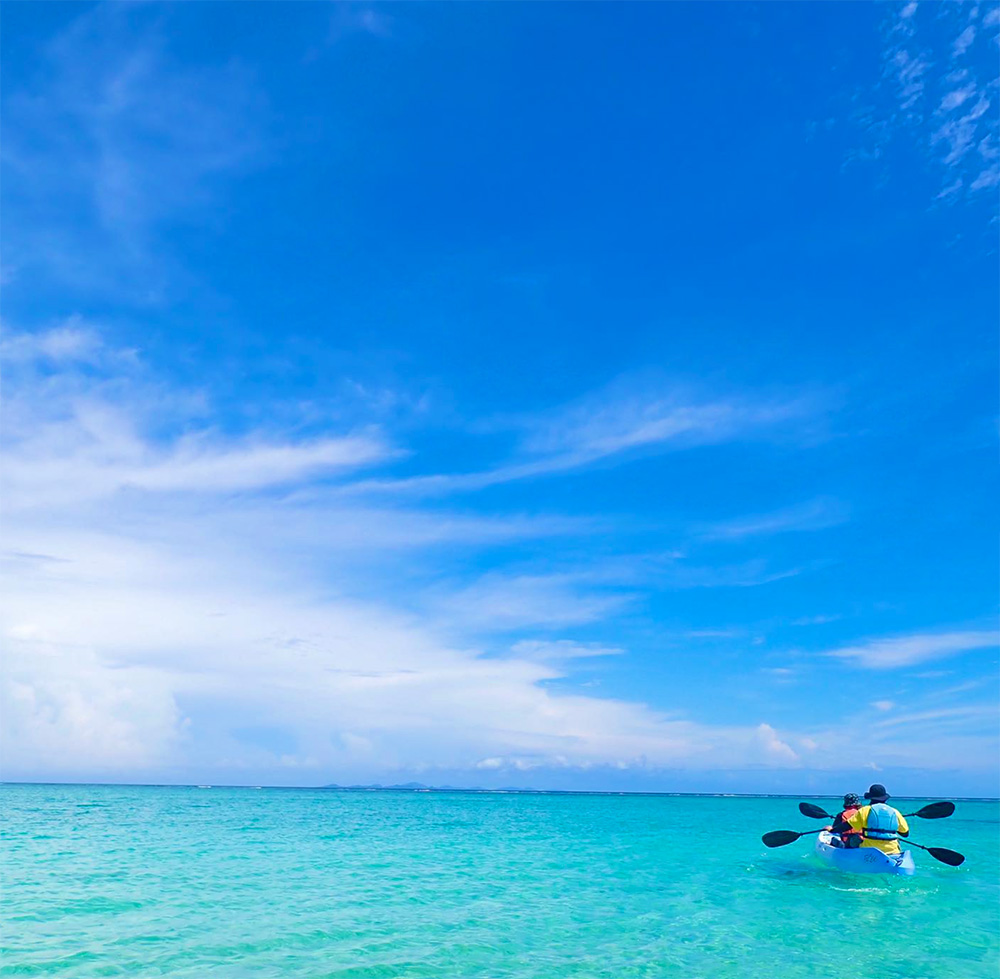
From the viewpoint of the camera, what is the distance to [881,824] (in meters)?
22.4

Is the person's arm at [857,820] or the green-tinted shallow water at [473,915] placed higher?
the person's arm at [857,820]

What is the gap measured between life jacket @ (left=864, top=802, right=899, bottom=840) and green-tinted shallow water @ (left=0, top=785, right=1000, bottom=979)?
1382 mm

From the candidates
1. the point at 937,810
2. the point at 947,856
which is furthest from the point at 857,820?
the point at 937,810

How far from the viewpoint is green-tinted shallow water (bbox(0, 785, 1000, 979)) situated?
12977 millimetres

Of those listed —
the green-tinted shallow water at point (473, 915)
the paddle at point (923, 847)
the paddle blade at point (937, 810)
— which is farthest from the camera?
the paddle blade at point (937, 810)

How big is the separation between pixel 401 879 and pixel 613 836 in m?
25.0

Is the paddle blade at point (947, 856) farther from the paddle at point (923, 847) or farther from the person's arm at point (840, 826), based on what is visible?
the person's arm at point (840, 826)

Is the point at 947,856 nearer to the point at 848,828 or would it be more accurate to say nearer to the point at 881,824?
the point at 881,824

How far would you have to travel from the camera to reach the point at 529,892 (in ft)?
66.6

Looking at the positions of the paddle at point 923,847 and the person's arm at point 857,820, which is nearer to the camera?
the person's arm at point 857,820

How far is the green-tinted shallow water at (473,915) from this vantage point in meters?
13.0

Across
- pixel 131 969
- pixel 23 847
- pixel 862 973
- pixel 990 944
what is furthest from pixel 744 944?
pixel 23 847

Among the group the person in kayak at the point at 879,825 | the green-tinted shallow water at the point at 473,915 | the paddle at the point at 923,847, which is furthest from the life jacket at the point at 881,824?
the green-tinted shallow water at the point at 473,915

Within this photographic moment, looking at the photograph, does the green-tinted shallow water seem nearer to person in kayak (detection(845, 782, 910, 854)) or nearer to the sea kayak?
the sea kayak
